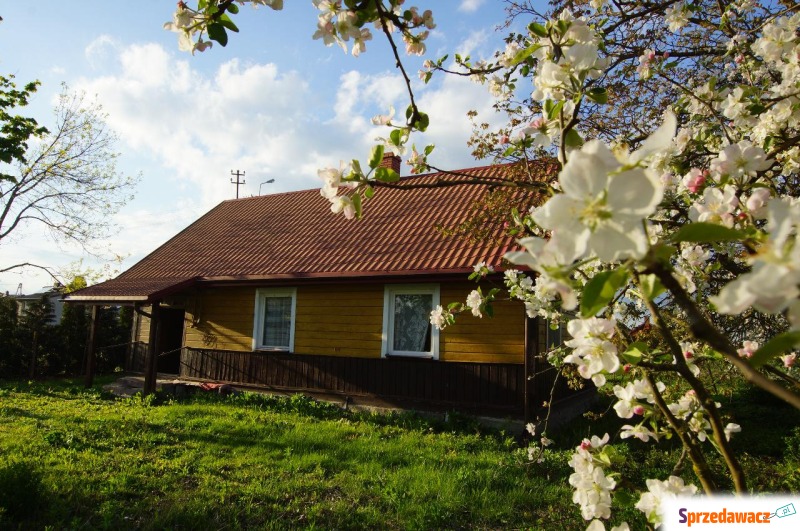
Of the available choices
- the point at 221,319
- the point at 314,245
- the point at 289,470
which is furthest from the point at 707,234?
the point at 221,319

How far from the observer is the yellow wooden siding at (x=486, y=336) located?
27.6ft

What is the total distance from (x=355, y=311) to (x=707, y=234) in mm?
9547

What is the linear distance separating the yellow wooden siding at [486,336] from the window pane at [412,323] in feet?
1.57

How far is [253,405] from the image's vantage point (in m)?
9.85

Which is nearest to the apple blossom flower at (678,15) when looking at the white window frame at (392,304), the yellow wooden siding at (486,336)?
the yellow wooden siding at (486,336)

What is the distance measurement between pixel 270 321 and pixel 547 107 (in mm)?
10692

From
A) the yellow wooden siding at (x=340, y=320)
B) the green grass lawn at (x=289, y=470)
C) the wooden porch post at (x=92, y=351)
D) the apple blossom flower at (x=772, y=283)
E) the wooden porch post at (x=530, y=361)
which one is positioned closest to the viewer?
the apple blossom flower at (x=772, y=283)

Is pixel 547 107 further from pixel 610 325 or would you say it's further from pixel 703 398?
pixel 703 398

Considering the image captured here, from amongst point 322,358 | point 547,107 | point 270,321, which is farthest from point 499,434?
point 547,107

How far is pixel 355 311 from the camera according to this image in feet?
33.2

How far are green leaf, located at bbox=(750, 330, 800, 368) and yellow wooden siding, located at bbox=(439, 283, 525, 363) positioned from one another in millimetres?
7755

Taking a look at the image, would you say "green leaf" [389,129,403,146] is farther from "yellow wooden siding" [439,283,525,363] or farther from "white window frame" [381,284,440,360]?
"white window frame" [381,284,440,360]

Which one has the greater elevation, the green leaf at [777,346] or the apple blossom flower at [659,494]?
the green leaf at [777,346]

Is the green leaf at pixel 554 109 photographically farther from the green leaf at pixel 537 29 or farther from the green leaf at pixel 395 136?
the green leaf at pixel 395 136
